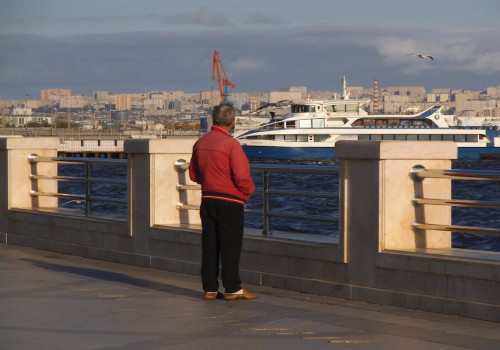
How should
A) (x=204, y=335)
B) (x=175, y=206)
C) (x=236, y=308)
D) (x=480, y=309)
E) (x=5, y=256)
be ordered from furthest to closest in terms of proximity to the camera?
(x=5, y=256) → (x=175, y=206) → (x=236, y=308) → (x=480, y=309) → (x=204, y=335)

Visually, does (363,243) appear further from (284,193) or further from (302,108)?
(302,108)

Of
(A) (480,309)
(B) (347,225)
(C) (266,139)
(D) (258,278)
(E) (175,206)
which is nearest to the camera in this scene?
(A) (480,309)

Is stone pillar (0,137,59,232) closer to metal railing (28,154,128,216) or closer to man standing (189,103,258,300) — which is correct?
metal railing (28,154,128,216)

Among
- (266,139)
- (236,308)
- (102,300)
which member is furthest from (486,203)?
(266,139)

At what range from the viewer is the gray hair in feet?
28.5

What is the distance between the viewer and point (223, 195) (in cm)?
874

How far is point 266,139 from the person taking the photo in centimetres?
12006

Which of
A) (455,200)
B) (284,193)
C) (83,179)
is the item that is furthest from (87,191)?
(455,200)

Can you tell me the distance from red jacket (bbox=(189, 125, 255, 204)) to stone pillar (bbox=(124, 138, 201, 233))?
2497 mm

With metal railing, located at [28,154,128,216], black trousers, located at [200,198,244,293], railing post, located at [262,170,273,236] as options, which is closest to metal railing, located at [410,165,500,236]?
black trousers, located at [200,198,244,293]

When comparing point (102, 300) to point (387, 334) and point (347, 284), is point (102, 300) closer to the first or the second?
point (347, 284)

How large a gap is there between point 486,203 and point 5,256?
21.5ft

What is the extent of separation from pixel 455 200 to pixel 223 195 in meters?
1.99

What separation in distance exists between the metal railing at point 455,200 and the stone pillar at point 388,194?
0.07 metres
